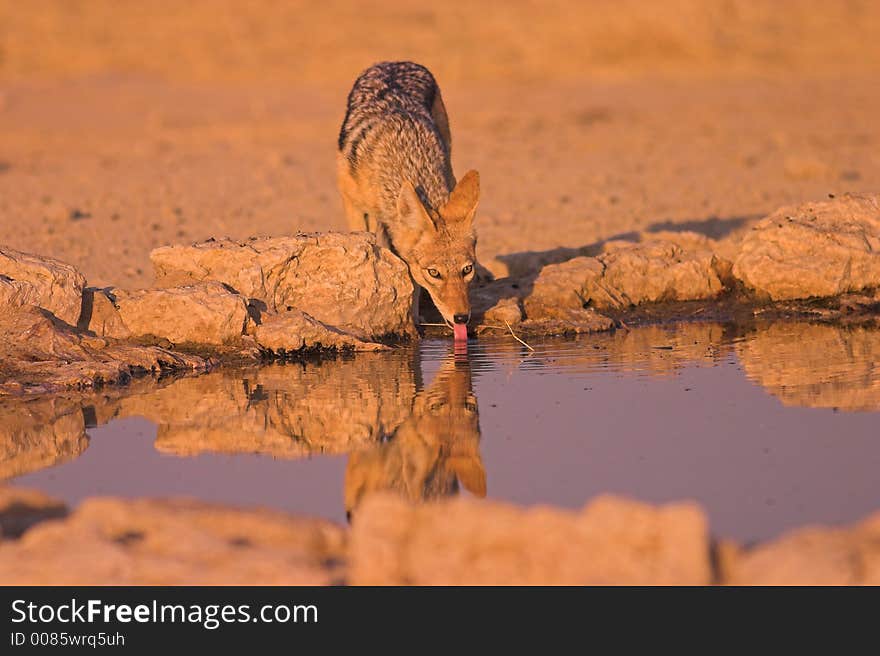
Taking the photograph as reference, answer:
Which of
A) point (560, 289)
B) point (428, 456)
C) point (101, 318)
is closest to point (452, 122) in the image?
point (560, 289)

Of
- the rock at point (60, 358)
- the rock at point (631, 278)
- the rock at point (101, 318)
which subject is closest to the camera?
the rock at point (60, 358)

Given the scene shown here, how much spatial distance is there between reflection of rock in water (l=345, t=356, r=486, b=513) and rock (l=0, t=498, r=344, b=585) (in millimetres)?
551

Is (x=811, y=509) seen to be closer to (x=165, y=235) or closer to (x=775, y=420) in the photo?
(x=775, y=420)

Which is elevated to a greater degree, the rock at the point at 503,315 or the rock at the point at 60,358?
the rock at the point at 503,315

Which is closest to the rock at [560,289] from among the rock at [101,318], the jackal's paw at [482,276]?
the jackal's paw at [482,276]

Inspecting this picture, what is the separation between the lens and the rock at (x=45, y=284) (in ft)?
26.5

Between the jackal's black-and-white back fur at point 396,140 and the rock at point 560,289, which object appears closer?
the rock at point 560,289

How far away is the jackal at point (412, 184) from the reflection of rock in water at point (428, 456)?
1754 mm

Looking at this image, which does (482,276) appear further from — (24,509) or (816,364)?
(24,509)

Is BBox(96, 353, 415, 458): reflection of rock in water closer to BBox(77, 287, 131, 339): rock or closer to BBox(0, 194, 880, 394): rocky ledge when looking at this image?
BBox(0, 194, 880, 394): rocky ledge

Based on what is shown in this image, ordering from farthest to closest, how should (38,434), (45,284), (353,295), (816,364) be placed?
1. (353,295)
2. (45,284)
3. (816,364)
4. (38,434)

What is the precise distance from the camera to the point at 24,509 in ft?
17.3

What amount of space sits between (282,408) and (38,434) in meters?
1.15

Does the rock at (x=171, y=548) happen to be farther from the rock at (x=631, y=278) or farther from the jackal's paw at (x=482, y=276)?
the jackal's paw at (x=482, y=276)
